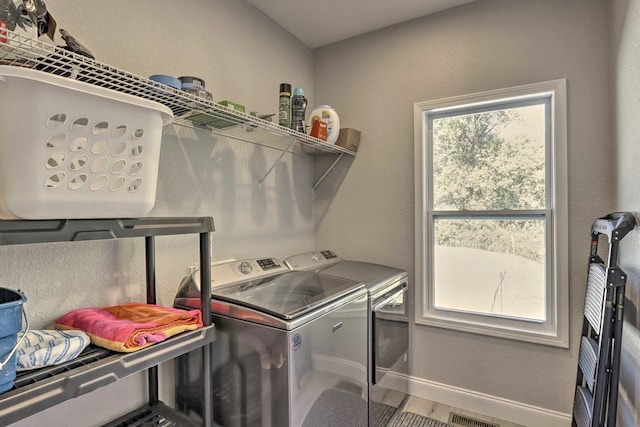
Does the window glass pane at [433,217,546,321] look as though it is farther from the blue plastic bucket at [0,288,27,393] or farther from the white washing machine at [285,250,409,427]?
the blue plastic bucket at [0,288,27,393]

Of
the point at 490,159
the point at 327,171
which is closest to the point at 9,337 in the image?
the point at 327,171

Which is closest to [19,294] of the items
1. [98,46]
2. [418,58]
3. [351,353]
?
[98,46]

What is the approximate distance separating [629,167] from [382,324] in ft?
4.38

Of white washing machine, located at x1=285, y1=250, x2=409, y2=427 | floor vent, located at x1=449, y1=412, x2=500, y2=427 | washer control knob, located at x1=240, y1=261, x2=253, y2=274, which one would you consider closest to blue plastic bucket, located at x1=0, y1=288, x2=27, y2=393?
washer control knob, located at x1=240, y1=261, x2=253, y2=274

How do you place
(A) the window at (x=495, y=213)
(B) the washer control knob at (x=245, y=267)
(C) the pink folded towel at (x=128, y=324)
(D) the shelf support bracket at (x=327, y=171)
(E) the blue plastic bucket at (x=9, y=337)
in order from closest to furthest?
1. (E) the blue plastic bucket at (x=9, y=337)
2. (C) the pink folded towel at (x=128, y=324)
3. (B) the washer control knob at (x=245, y=267)
4. (A) the window at (x=495, y=213)
5. (D) the shelf support bracket at (x=327, y=171)

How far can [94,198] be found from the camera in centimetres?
90

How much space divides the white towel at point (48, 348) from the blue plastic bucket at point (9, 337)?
9cm

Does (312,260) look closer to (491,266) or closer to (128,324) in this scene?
(491,266)

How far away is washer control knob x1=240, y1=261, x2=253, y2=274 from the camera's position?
178cm

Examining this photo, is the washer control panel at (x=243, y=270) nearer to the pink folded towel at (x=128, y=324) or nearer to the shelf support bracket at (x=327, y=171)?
the pink folded towel at (x=128, y=324)

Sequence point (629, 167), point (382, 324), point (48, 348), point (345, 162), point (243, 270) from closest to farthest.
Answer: point (48, 348) → point (629, 167) → point (243, 270) → point (382, 324) → point (345, 162)

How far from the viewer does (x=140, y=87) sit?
1.17 m

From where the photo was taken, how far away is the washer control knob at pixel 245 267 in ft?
5.85

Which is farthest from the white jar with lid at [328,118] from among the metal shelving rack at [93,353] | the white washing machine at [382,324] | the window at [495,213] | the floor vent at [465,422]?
the floor vent at [465,422]
